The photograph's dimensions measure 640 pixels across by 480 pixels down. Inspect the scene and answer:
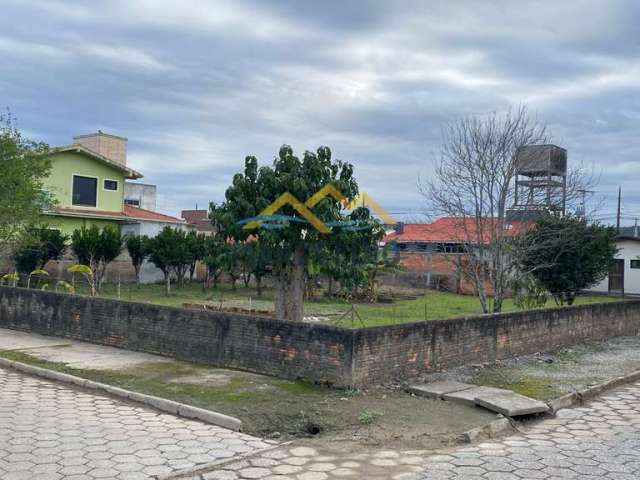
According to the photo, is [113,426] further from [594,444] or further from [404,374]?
[594,444]

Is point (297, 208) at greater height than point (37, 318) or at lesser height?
greater

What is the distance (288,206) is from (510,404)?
22.3ft

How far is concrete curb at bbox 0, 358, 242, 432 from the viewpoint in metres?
7.65

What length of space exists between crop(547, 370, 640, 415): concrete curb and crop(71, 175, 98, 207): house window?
2735 centimetres

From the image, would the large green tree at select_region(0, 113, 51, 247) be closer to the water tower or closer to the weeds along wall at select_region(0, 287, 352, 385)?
the weeds along wall at select_region(0, 287, 352, 385)

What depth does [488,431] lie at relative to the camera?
766cm

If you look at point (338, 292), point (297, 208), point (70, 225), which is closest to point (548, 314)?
point (297, 208)

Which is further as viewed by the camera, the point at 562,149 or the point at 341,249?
the point at 562,149

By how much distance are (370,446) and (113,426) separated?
3057 millimetres

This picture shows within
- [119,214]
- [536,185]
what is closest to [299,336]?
[536,185]

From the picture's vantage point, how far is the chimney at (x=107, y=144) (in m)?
38.5

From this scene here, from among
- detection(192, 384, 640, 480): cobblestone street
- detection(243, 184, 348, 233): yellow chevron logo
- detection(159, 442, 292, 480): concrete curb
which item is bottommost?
detection(159, 442, 292, 480): concrete curb

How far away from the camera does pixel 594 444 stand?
7.30 m

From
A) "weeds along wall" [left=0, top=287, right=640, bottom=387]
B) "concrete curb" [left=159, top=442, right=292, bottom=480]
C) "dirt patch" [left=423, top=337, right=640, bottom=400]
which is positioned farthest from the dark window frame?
"concrete curb" [left=159, top=442, right=292, bottom=480]
